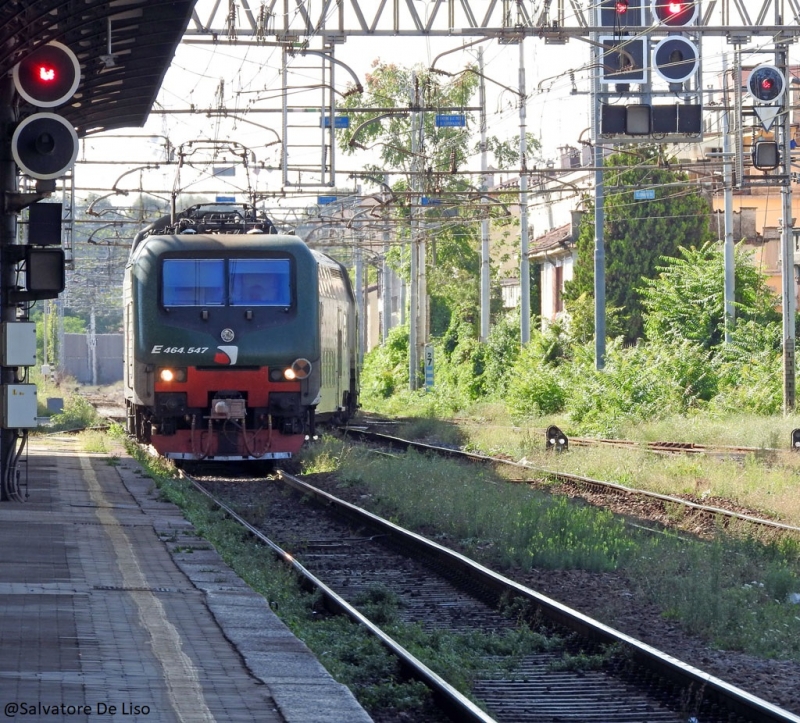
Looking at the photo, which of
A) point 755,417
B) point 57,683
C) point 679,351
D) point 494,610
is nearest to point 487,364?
point 679,351

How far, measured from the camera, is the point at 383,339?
Result: 185ft

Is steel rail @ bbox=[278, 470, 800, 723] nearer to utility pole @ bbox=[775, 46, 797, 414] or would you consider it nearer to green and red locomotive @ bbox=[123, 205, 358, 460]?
green and red locomotive @ bbox=[123, 205, 358, 460]

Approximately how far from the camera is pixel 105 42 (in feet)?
45.1

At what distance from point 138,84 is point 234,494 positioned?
5519 millimetres

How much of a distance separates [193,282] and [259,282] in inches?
35.6

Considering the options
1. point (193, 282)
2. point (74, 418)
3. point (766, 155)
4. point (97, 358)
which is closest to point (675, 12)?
point (766, 155)

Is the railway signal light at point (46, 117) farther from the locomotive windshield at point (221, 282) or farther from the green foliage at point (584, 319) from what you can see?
the green foliage at point (584, 319)

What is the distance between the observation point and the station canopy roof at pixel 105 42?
1190 centimetres

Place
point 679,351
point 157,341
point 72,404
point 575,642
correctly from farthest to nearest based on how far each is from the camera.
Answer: point 72,404
point 679,351
point 157,341
point 575,642

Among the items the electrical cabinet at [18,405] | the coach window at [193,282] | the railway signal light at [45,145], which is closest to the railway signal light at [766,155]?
the coach window at [193,282]

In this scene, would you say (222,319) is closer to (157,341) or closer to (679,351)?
(157,341)

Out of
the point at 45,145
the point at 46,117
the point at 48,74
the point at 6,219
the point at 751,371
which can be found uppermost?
the point at 48,74

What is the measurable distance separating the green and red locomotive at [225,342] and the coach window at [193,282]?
0.01 meters

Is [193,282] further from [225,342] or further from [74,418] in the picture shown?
[74,418]
